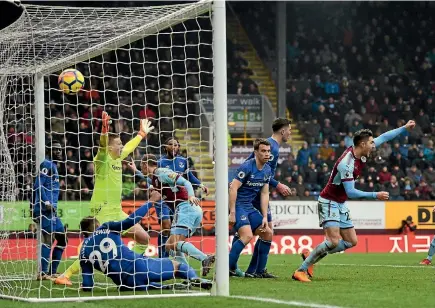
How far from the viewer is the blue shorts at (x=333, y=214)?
13.1m

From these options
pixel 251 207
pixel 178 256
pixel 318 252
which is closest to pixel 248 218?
pixel 251 207

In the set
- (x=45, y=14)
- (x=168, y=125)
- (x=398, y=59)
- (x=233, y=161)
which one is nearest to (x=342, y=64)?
(x=398, y=59)

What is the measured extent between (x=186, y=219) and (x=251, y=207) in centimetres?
131

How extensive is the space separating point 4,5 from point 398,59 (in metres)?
30.4

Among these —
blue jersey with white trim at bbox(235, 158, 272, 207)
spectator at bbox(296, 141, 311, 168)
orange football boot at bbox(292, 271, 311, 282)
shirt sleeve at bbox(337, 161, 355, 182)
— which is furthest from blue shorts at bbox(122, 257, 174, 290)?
A: spectator at bbox(296, 141, 311, 168)

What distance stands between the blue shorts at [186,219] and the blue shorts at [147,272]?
205 cm

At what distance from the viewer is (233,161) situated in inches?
1277

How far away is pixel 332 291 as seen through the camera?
11031 mm

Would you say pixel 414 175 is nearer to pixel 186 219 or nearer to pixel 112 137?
pixel 186 219

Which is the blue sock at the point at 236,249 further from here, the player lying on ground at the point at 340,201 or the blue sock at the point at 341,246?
the blue sock at the point at 341,246

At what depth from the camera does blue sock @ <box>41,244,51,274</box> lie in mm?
13969

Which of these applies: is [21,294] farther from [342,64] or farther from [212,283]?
[342,64]

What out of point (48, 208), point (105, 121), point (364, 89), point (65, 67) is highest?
point (364, 89)

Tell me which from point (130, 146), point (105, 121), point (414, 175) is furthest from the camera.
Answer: point (414, 175)
